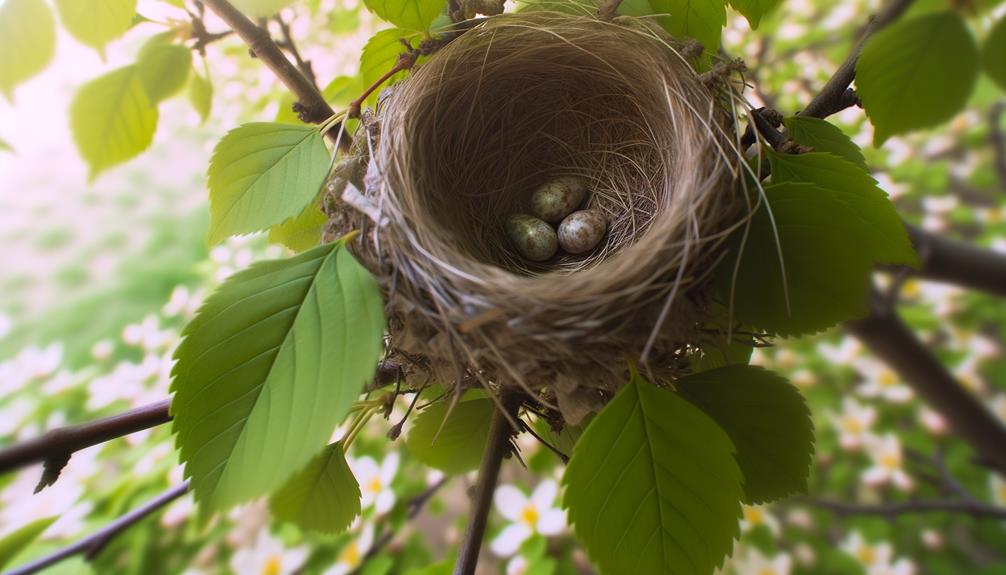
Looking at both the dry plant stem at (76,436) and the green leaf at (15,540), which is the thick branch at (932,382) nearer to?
the dry plant stem at (76,436)

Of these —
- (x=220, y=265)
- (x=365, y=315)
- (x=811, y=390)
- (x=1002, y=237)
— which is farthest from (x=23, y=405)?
(x=1002, y=237)

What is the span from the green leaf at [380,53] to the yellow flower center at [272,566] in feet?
2.46

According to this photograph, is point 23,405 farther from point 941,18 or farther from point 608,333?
point 941,18

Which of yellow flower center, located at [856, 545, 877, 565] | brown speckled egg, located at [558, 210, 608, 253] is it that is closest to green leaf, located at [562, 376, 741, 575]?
brown speckled egg, located at [558, 210, 608, 253]

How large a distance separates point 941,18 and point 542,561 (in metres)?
0.73

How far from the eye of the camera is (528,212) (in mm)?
813

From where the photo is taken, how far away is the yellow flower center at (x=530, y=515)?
815mm

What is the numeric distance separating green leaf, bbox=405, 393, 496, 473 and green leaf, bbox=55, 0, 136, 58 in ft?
1.33

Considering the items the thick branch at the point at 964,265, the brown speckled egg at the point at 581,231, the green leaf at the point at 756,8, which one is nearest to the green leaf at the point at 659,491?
the green leaf at the point at 756,8

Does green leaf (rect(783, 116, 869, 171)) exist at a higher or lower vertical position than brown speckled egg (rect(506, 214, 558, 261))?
higher

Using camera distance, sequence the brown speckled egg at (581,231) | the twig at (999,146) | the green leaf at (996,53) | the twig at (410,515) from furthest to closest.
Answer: the twig at (999,146) < the twig at (410,515) < the brown speckled egg at (581,231) < the green leaf at (996,53)

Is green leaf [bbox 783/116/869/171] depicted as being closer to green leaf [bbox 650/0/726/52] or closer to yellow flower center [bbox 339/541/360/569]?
green leaf [bbox 650/0/726/52]

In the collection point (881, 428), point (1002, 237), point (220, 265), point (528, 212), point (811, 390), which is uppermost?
point (528, 212)

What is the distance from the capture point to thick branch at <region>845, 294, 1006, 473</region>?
109cm
